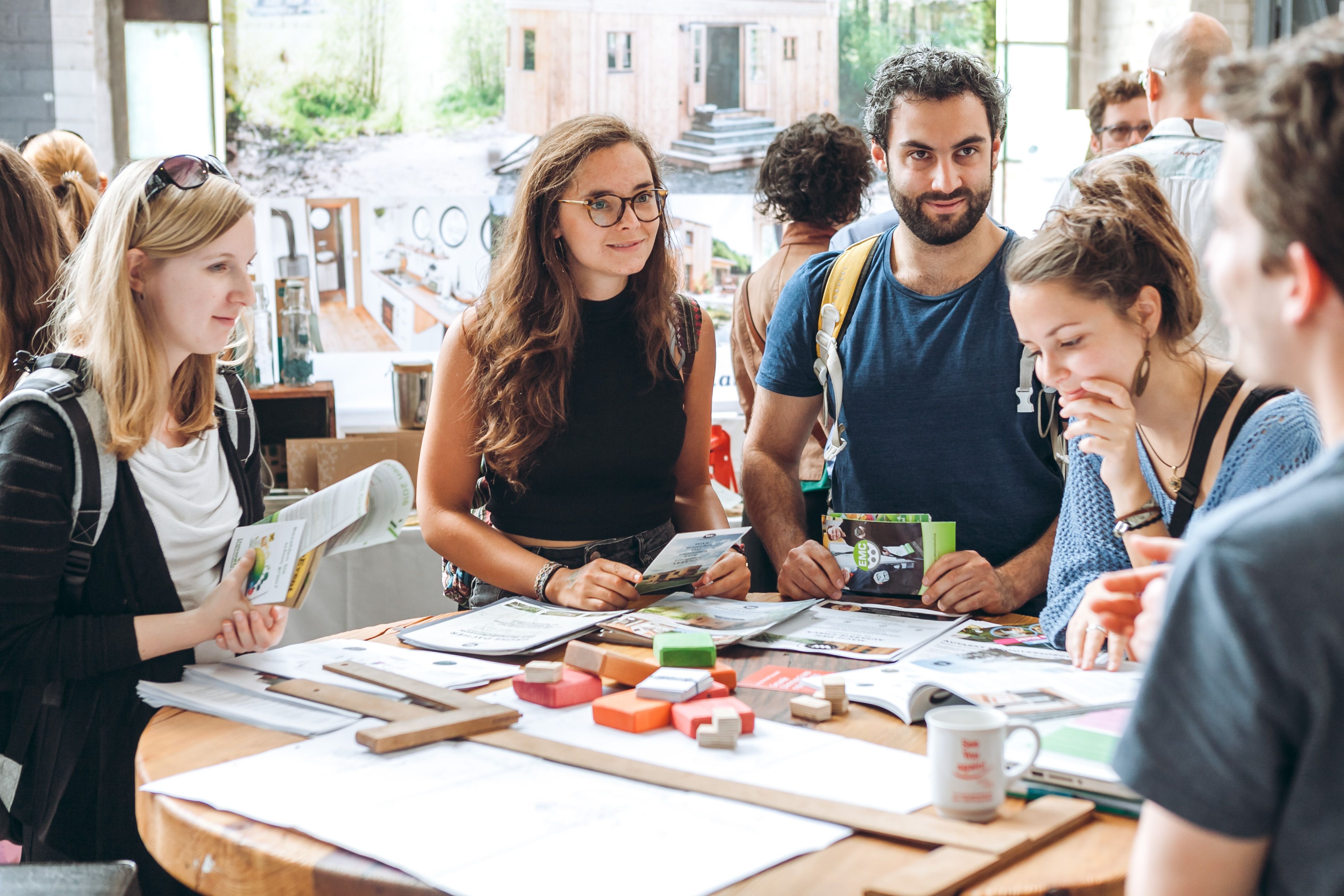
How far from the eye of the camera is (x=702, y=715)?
145 cm

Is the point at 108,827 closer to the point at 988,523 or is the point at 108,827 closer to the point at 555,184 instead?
the point at 555,184

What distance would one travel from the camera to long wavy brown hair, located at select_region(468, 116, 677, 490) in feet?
7.48

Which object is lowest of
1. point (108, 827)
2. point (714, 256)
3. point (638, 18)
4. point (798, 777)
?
point (108, 827)

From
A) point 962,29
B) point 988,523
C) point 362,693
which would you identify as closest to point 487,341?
point 362,693

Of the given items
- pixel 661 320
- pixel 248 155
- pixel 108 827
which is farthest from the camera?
pixel 248 155

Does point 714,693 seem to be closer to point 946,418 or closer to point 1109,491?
point 1109,491

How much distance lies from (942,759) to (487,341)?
140 centimetres

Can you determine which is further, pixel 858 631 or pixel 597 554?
pixel 597 554

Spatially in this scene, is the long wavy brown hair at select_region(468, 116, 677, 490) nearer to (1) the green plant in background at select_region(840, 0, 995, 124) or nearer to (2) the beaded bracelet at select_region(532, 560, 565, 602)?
(2) the beaded bracelet at select_region(532, 560, 565, 602)

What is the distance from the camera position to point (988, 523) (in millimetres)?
2301

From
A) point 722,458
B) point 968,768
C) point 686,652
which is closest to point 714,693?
point 686,652

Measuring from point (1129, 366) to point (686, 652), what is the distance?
0.80 m

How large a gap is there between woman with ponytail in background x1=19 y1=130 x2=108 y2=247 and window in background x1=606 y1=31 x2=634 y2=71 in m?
2.59

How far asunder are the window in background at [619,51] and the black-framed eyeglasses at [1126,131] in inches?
89.2
